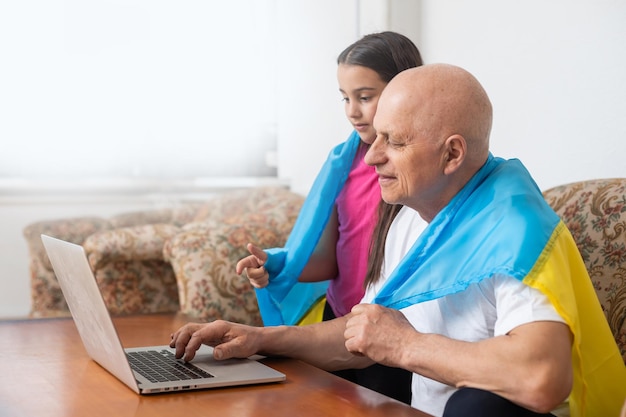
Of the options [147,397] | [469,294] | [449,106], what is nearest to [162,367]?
[147,397]

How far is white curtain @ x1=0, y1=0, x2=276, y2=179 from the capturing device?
4.18 meters

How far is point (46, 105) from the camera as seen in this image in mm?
4230

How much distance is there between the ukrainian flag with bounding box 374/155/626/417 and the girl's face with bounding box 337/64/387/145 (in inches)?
22.3

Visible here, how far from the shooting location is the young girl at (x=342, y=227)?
73.5 inches

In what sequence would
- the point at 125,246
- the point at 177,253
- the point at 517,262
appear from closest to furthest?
1. the point at 517,262
2. the point at 177,253
3. the point at 125,246

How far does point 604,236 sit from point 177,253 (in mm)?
1435

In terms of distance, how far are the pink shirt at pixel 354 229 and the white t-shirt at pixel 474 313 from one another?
0.32 m

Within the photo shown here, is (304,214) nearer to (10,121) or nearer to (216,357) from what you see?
(216,357)

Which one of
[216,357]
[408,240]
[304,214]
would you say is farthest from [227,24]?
[216,357]

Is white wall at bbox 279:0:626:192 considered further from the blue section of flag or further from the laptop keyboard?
the laptop keyboard

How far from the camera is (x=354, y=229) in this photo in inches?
79.4

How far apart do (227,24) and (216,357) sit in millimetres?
3397

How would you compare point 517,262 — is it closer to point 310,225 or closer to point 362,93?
point 362,93

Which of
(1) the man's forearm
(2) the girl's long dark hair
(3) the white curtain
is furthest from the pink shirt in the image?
(3) the white curtain
